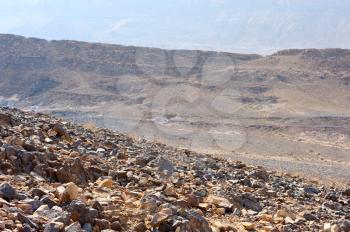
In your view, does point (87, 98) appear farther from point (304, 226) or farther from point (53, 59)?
point (304, 226)

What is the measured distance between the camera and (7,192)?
5539 mm

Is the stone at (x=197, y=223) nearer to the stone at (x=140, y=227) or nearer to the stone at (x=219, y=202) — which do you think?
the stone at (x=140, y=227)

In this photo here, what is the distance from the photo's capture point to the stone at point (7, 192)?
548 centimetres

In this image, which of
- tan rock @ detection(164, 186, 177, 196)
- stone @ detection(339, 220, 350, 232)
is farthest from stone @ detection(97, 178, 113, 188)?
stone @ detection(339, 220, 350, 232)

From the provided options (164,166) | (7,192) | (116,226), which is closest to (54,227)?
(116,226)

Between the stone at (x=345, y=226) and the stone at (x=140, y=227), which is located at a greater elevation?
the stone at (x=140, y=227)

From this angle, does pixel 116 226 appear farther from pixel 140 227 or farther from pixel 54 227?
pixel 54 227

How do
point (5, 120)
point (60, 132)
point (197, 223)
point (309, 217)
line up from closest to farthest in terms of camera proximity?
1. point (197, 223)
2. point (309, 217)
3. point (5, 120)
4. point (60, 132)

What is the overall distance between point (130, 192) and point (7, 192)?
6.53ft

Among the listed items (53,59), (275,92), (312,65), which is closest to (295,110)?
(275,92)

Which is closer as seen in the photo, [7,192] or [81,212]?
[81,212]

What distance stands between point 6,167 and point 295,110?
1681 inches

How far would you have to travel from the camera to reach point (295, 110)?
48.2 metres

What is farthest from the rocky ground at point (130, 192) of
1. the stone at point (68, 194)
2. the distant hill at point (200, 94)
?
the distant hill at point (200, 94)
